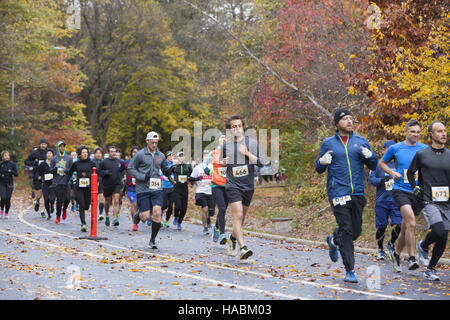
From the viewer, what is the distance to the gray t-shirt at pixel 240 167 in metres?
11.3

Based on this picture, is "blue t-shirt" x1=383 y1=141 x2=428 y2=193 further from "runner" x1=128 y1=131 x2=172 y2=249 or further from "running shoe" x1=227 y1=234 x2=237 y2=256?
"runner" x1=128 y1=131 x2=172 y2=249

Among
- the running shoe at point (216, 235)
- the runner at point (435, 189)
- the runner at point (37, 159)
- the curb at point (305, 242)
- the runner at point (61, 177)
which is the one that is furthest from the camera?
the runner at point (37, 159)

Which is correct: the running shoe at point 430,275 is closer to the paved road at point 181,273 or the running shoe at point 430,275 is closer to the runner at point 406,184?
the paved road at point 181,273

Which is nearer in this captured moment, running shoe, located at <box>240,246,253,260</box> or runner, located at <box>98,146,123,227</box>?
running shoe, located at <box>240,246,253,260</box>

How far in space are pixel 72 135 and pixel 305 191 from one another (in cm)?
1952

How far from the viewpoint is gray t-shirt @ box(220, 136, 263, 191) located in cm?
1127

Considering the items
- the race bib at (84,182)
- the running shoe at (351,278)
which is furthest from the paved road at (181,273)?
the race bib at (84,182)

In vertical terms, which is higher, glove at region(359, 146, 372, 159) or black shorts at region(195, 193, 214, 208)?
glove at region(359, 146, 372, 159)

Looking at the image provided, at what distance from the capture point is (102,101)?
157 ft

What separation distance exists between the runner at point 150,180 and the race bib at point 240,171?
90.9 inches

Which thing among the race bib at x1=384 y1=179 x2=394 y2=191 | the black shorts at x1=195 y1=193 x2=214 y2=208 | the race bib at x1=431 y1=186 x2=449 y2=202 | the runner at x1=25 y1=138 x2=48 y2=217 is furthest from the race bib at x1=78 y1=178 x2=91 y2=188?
the race bib at x1=431 y1=186 x2=449 y2=202

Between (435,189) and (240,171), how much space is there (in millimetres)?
3223

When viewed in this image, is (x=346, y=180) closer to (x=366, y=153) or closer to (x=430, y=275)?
(x=366, y=153)
